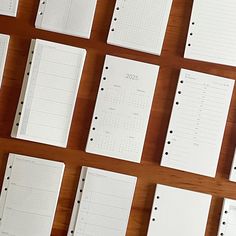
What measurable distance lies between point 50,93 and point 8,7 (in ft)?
0.79

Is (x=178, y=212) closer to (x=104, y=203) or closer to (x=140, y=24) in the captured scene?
(x=104, y=203)

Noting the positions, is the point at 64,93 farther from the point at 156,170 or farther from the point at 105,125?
the point at 156,170

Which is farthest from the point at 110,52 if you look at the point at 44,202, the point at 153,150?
the point at 44,202

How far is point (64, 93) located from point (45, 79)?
58 millimetres

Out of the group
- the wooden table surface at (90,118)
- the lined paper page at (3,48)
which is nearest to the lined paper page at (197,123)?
the wooden table surface at (90,118)

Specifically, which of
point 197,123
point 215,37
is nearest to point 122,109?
point 197,123

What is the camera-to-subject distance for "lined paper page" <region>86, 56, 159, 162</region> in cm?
105

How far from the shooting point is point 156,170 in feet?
3.47

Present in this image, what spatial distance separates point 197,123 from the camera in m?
1.05

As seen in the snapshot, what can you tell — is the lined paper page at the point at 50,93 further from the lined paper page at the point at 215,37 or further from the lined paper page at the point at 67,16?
the lined paper page at the point at 215,37

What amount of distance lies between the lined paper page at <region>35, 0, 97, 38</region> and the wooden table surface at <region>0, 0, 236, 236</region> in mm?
19

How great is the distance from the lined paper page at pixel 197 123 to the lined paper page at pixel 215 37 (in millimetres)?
48

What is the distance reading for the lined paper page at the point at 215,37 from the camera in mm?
1051

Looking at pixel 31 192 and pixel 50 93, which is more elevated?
pixel 50 93
